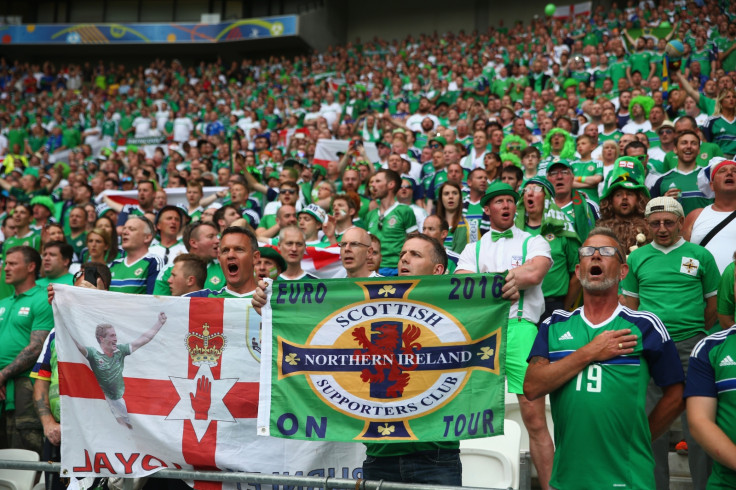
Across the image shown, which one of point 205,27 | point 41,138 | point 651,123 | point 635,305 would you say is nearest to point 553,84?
point 651,123

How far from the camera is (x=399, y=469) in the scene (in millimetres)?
4102

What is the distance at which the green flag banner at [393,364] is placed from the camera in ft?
13.2

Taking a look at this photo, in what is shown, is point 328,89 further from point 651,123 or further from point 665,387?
point 665,387

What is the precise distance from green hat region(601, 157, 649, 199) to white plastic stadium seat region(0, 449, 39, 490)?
5199 mm

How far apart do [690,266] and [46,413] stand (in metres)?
4.65

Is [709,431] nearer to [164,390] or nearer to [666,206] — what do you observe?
[666,206]

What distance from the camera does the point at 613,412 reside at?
3652 mm

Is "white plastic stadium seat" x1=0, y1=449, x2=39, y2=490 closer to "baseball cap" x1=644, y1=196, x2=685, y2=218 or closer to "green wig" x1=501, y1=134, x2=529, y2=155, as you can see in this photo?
"baseball cap" x1=644, y1=196, x2=685, y2=218

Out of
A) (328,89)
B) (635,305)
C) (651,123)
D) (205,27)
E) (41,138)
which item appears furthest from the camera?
Result: (205,27)

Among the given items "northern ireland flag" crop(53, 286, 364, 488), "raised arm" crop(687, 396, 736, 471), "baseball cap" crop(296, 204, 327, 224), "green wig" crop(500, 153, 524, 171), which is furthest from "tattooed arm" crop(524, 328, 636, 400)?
"green wig" crop(500, 153, 524, 171)

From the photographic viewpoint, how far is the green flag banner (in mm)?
4031

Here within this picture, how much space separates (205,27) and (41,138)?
14.1 meters

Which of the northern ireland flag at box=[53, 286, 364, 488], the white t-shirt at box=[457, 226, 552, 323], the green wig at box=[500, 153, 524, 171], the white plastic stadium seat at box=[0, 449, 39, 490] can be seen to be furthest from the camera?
the green wig at box=[500, 153, 524, 171]

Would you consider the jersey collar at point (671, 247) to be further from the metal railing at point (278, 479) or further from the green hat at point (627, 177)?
the metal railing at point (278, 479)
